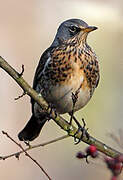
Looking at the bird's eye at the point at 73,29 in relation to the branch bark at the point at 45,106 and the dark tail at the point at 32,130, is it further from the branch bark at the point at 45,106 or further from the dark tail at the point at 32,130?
the branch bark at the point at 45,106

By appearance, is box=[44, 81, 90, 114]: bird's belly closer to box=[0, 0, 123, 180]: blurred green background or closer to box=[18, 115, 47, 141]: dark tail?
box=[18, 115, 47, 141]: dark tail

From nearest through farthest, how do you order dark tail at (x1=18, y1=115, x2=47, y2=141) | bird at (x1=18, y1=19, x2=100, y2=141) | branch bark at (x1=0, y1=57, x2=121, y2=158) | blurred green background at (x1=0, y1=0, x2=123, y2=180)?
branch bark at (x1=0, y1=57, x2=121, y2=158) < bird at (x1=18, y1=19, x2=100, y2=141) < dark tail at (x1=18, y1=115, x2=47, y2=141) < blurred green background at (x1=0, y1=0, x2=123, y2=180)

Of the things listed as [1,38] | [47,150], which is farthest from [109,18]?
[47,150]

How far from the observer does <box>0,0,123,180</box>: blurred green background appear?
14.2 ft

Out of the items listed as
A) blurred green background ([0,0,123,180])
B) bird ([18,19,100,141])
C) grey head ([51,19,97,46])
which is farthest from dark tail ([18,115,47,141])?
blurred green background ([0,0,123,180])

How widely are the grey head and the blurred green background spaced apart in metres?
1.53

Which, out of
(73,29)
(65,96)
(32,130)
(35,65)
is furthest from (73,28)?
(35,65)

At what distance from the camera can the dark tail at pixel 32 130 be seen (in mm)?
2963

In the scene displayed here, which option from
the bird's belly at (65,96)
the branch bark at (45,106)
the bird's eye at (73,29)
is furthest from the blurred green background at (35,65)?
the branch bark at (45,106)

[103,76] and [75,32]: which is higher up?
[75,32]

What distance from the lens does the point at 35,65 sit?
4523 millimetres

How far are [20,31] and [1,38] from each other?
0.17 m

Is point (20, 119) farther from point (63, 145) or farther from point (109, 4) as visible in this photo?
point (109, 4)

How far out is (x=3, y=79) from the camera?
473 centimetres
